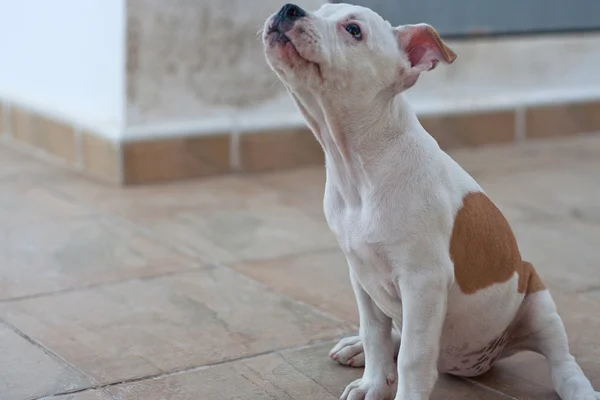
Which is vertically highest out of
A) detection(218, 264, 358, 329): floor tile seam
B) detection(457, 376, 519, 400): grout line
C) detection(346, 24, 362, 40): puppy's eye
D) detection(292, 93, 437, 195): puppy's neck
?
detection(346, 24, 362, 40): puppy's eye

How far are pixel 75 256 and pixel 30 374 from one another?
0.98m

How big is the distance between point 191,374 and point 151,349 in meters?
0.19

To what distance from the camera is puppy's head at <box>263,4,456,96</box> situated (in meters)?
1.85

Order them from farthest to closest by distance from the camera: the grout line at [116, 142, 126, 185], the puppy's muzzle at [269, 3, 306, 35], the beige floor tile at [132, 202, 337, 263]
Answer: the grout line at [116, 142, 126, 185]
the beige floor tile at [132, 202, 337, 263]
the puppy's muzzle at [269, 3, 306, 35]

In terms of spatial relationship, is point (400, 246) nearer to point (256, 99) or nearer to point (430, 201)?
point (430, 201)

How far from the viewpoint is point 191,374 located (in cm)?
233

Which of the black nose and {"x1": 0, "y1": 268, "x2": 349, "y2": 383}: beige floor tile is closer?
the black nose

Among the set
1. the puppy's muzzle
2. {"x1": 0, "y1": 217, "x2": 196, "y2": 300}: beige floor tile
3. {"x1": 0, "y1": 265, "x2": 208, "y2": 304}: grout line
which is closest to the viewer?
the puppy's muzzle

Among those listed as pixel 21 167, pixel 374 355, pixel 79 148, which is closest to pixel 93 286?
pixel 374 355

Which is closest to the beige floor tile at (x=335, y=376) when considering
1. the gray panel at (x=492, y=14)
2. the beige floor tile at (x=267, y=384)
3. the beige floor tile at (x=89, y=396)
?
the beige floor tile at (x=267, y=384)

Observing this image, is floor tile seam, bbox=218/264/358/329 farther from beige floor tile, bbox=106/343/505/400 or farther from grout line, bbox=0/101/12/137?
grout line, bbox=0/101/12/137

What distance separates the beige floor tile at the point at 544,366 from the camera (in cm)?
228

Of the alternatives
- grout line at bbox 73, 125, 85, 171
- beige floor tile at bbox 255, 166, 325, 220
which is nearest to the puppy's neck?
beige floor tile at bbox 255, 166, 325, 220

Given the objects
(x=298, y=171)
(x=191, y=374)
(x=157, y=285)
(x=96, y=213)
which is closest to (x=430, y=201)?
(x=191, y=374)
